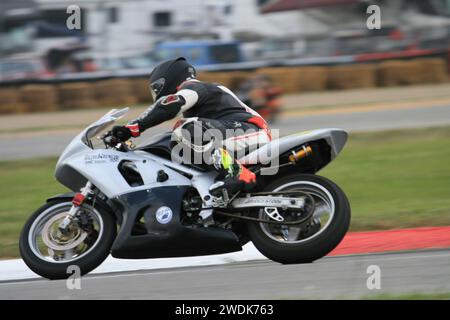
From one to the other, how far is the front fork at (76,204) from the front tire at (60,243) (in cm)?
6

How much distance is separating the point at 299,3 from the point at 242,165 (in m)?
22.7

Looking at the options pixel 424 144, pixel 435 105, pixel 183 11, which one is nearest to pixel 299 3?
pixel 183 11

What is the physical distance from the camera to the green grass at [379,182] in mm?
8164

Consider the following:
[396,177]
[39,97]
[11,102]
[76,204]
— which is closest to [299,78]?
[39,97]

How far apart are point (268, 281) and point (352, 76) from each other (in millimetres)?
19956

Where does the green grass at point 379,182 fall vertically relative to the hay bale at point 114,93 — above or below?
above

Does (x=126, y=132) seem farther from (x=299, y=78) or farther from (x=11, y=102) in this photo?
(x=299, y=78)

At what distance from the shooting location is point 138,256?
5.74 meters

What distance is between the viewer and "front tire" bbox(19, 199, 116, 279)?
573 centimetres

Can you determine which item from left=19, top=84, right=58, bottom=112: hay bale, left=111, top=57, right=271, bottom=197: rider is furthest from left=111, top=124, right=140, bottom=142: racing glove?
left=19, top=84, right=58, bottom=112: hay bale

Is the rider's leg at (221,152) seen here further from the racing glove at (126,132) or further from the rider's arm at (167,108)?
the racing glove at (126,132)

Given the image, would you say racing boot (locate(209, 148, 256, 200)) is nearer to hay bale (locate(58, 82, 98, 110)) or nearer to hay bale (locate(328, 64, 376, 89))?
hay bale (locate(58, 82, 98, 110))

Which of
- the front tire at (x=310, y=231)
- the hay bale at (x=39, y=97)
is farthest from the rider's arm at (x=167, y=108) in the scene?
the hay bale at (x=39, y=97)

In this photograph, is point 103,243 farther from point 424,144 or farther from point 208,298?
point 424,144
